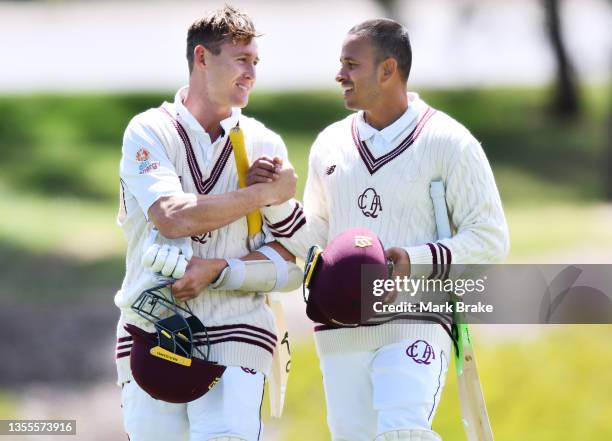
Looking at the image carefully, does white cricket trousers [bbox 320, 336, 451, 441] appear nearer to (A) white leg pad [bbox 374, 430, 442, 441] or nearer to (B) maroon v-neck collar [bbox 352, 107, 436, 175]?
(A) white leg pad [bbox 374, 430, 442, 441]

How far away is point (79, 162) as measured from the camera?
1686cm

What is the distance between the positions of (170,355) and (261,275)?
1.64ft

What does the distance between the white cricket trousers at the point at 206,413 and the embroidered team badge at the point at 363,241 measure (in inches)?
27.0

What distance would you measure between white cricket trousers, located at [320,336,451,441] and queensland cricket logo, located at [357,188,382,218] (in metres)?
0.52

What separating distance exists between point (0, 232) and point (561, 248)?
5541mm

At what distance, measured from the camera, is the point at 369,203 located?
6.02 meters

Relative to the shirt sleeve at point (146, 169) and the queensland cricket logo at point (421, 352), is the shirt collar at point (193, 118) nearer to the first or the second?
the shirt sleeve at point (146, 169)

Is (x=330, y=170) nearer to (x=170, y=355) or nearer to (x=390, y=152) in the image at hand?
(x=390, y=152)

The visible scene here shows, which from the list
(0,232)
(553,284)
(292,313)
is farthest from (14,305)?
(553,284)

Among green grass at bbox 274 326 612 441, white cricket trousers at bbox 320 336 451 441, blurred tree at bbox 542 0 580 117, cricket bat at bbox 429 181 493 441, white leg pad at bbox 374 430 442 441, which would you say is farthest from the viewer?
blurred tree at bbox 542 0 580 117

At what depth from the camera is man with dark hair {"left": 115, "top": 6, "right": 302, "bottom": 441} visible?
579cm

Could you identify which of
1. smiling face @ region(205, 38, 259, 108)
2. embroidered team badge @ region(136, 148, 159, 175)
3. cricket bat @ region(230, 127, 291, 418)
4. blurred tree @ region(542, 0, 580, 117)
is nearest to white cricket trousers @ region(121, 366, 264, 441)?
cricket bat @ region(230, 127, 291, 418)

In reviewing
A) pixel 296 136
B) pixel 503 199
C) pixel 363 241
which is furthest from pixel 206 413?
pixel 296 136

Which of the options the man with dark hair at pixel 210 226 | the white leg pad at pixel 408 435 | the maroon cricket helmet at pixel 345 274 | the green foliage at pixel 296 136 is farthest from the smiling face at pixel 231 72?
the green foliage at pixel 296 136
